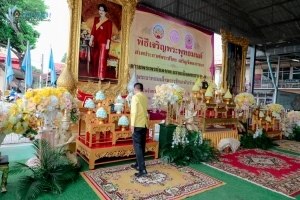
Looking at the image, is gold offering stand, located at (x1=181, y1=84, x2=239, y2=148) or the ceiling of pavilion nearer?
gold offering stand, located at (x1=181, y1=84, x2=239, y2=148)

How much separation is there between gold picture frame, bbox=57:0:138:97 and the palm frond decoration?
202 centimetres

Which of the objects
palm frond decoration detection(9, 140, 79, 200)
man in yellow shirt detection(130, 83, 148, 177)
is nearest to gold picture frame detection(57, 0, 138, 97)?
man in yellow shirt detection(130, 83, 148, 177)

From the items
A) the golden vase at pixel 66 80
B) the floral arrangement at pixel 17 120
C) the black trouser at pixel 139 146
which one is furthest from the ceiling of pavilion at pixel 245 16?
the floral arrangement at pixel 17 120

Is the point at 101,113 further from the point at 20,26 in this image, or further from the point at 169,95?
the point at 20,26

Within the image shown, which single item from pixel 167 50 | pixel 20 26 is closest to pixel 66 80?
pixel 167 50

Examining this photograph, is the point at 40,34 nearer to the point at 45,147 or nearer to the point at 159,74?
the point at 159,74

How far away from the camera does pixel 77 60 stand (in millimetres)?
4535

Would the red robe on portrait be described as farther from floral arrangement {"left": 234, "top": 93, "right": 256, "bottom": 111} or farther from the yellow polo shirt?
floral arrangement {"left": 234, "top": 93, "right": 256, "bottom": 111}

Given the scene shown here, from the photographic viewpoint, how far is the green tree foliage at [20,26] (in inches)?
316

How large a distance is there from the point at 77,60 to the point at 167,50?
281cm

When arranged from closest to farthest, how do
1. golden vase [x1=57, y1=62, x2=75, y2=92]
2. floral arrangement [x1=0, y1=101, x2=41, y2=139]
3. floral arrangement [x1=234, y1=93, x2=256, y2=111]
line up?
1. floral arrangement [x1=0, y1=101, x2=41, y2=139]
2. golden vase [x1=57, y1=62, x2=75, y2=92]
3. floral arrangement [x1=234, y1=93, x2=256, y2=111]

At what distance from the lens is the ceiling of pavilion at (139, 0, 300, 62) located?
6.47 meters

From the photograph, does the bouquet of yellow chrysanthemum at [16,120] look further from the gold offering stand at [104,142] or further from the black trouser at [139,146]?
the black trouser at [139,146]

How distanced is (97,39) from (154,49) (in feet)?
5.74
